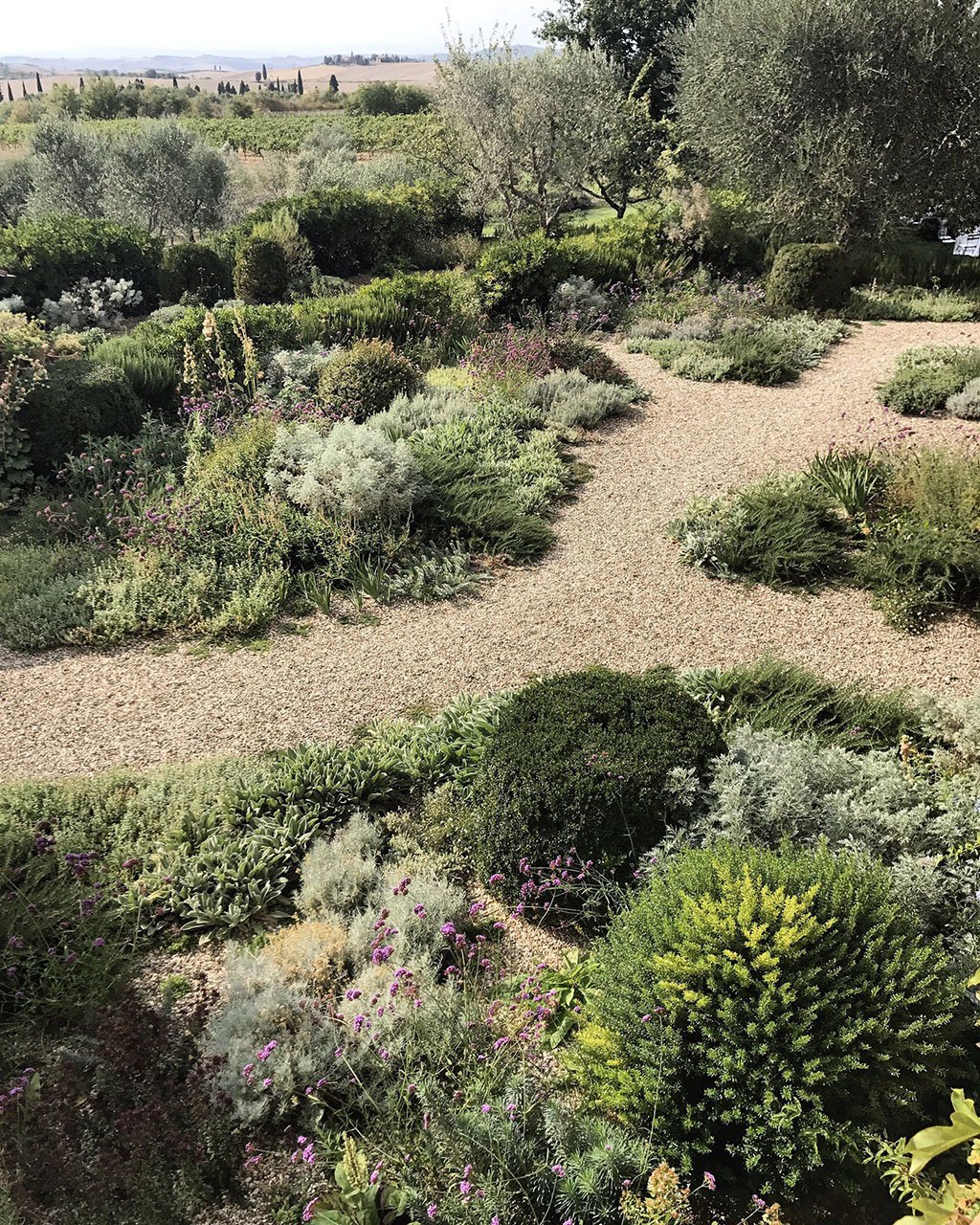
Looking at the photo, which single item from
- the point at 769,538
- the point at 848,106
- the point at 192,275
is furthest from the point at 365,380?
the point at 848,106

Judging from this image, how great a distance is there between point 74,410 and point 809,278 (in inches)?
431

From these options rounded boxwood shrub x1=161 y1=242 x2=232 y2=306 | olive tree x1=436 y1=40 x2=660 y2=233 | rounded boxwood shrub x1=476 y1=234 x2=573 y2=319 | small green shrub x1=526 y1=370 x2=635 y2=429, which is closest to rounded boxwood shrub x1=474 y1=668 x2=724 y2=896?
small green shrub x1=526 y1=370 x2=635 y2=429

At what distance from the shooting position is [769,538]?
686 cm

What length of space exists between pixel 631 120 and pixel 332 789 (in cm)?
1813

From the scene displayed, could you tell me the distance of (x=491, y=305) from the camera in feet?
40.1

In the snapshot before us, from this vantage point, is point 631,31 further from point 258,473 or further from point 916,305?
point 258,473

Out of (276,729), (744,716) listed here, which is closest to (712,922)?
(744,716)

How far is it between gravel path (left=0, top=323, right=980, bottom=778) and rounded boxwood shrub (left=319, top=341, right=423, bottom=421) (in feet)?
9.58

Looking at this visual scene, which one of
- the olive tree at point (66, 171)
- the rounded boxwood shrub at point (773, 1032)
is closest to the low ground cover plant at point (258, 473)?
the rounded boxwood shrub at point (773, 1032)

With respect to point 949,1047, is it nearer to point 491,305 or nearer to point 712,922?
point 712,922

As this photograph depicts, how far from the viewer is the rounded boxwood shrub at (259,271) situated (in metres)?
13.8

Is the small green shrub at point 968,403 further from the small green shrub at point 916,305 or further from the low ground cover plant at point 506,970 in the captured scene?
the low ground cover plant at point 506,970

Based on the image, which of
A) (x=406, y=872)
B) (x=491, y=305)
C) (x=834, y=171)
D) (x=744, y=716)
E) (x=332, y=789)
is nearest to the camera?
(x=406, y=872)

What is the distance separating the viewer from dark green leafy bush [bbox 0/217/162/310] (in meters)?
13.3
